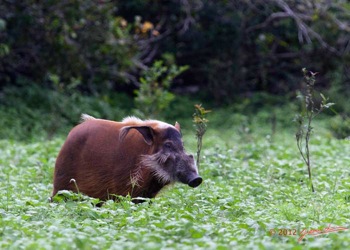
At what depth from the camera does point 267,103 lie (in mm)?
21391

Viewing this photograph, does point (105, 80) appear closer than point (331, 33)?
Yes

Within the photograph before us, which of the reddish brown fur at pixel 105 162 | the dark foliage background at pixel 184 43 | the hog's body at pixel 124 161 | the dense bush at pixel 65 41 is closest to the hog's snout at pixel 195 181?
A: the hog's body at pixel 124 161

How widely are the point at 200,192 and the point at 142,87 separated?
6.39 m

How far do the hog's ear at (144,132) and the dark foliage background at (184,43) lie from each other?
27.8ft

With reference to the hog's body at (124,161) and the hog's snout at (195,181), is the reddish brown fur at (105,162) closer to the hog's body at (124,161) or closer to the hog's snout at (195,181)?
the hog's body at (124,161)

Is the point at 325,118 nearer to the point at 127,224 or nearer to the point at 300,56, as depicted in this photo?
the point at 300,56

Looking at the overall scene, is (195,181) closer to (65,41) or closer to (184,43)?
(65,41)

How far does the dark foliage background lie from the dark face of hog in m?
8.54

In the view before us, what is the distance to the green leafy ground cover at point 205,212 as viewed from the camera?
5.30 metres

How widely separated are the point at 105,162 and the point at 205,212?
1399 mm

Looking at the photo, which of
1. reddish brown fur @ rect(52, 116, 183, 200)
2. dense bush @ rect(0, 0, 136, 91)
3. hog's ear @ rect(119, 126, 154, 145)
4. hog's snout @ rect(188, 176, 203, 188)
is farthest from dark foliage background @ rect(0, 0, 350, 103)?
hog's snout @ rect(188, 176, 203, 188)

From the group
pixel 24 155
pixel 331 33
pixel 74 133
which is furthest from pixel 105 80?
pixel 74 133

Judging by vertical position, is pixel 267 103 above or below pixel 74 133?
below

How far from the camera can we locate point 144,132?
25.1ft
